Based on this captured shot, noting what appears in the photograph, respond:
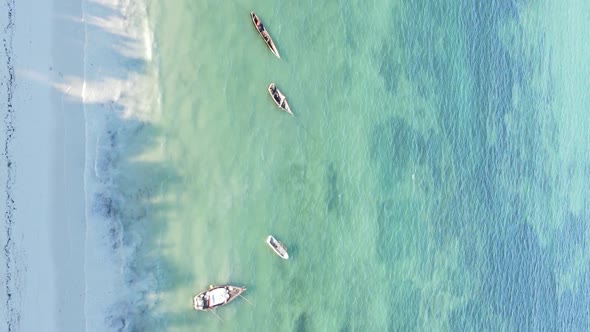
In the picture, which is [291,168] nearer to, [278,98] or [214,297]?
[278,98]

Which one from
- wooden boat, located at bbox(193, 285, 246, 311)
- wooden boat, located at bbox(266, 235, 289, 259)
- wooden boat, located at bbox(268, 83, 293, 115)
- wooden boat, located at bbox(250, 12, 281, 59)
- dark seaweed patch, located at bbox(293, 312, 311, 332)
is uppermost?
wooden boat, located at bbox(250, 12, 281, 59)

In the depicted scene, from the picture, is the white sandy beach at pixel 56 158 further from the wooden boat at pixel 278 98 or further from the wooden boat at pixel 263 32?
the wooden boat at pixel 278 98

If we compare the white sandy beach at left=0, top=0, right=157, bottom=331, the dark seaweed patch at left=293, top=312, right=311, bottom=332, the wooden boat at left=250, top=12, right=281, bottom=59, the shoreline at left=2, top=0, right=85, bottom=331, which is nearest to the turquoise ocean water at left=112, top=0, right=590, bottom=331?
the dark seaweed patch at left=293, top=312, right=311, bottom=332

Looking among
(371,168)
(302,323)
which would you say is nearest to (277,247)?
(302,323)

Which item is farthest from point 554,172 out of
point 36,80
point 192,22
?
point 36,80

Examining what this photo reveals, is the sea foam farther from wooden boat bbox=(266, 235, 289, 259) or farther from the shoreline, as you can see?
wooden boat bbox=(266, 235, 289, 259)

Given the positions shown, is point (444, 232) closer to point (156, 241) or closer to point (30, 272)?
point (156, 241)
